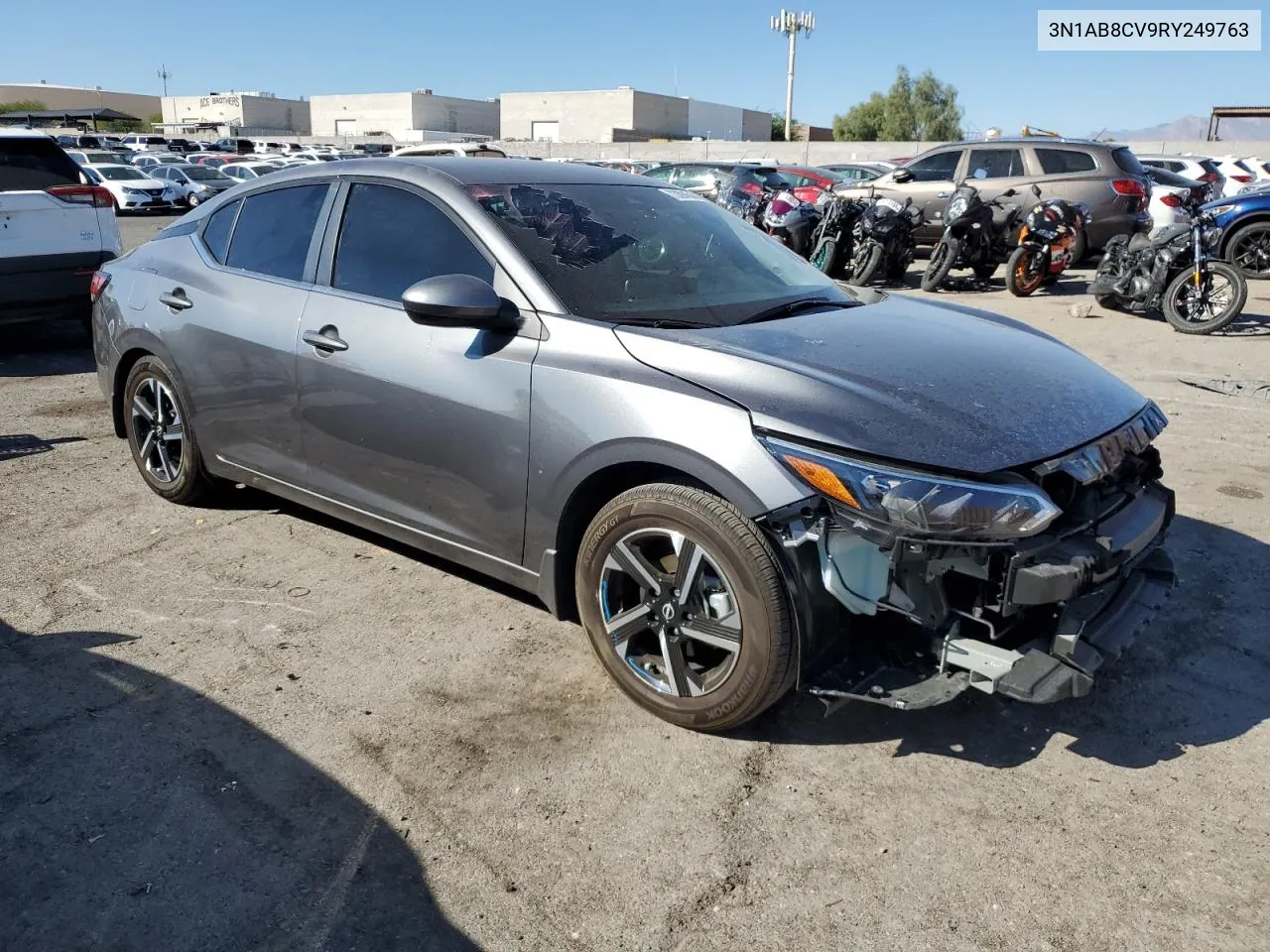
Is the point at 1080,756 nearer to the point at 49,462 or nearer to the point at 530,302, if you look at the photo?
the point at 530,302

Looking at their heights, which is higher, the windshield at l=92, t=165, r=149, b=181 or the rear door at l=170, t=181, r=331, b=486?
the windshield at l=92, t=165, r=149, b=181

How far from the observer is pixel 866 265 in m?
13.4

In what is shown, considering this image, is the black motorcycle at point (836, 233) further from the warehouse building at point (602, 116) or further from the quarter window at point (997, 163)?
the warehouse building at point (602, 116)

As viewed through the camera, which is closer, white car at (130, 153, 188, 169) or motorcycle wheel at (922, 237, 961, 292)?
motorcycle wheel at (922, 237, 961, 292)

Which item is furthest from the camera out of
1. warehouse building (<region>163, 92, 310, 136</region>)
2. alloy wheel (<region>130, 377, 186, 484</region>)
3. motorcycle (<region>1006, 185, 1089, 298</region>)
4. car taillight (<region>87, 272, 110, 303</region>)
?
warehouse building (<region>163, 92, 310, 136</region>)

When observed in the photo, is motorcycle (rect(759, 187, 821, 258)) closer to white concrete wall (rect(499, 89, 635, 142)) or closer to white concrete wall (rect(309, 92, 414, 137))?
white concrete wall (rect(499, 89, 635, 142))

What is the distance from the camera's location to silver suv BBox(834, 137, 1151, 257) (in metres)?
13.6

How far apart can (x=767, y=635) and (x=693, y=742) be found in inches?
20.4

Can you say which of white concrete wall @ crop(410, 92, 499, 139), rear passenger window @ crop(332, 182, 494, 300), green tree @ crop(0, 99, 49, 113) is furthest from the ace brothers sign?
rear passenger window @ crop(332, 182, 494, 300)

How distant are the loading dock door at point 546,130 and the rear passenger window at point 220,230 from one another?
279 feet

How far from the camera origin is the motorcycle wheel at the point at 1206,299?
9855mm

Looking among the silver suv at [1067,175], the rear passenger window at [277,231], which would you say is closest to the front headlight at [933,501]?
the rear passenger window at [277,231]

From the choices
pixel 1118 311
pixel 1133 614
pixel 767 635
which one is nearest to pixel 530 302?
pixel 767 635

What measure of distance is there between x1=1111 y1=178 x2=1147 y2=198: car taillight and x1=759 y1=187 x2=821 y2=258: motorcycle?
3.92 metres
